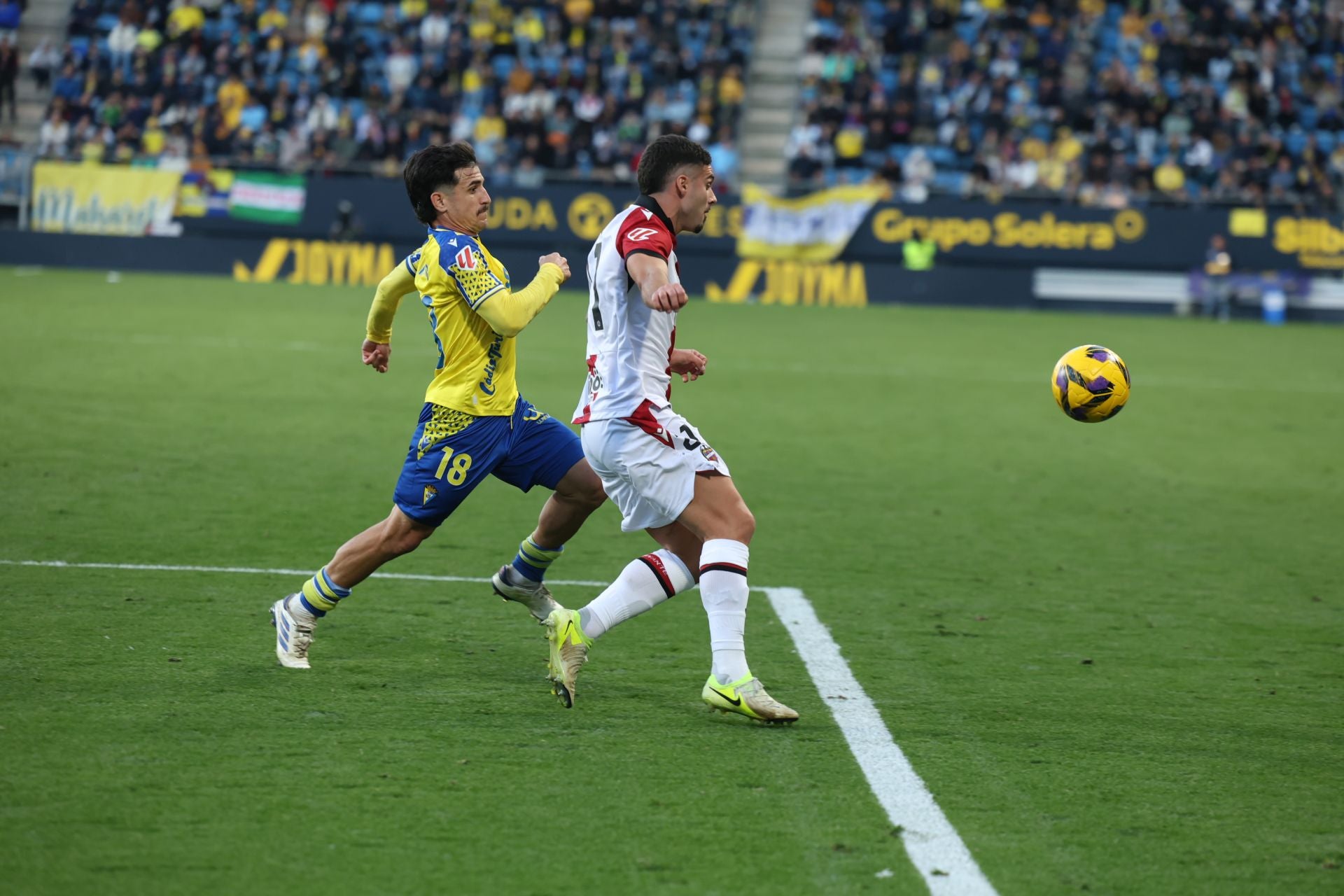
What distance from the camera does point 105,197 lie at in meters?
27.8

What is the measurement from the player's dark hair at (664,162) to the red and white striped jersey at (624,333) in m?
0.06

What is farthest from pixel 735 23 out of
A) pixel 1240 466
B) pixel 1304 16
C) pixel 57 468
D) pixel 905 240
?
pixel 57 468

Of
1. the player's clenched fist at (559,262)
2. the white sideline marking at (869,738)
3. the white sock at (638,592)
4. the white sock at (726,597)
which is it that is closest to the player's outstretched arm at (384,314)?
the player's clenched fist at (559,262)

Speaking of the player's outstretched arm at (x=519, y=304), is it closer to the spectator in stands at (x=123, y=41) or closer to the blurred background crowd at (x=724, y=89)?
the blurred background crowd at (x=724, y=89)

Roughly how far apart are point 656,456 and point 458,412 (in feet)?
3.24

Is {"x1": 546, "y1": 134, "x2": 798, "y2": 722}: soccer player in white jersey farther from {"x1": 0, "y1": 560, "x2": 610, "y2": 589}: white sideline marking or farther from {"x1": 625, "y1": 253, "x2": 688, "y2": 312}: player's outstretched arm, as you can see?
{"x1": 0, "y1": 560, "x2": 610, "y2": 589}: white sideline marking

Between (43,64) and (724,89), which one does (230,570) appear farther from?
(43,64)

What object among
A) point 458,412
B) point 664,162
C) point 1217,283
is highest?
point 664,162

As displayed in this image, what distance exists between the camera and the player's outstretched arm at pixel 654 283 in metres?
4.61

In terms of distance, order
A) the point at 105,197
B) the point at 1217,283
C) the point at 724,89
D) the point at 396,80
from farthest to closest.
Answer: the point at 724,89, the point at 396,80, the point at 105,197, the point at 1217,283

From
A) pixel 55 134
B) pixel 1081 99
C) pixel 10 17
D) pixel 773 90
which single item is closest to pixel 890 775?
pixel 1081 99

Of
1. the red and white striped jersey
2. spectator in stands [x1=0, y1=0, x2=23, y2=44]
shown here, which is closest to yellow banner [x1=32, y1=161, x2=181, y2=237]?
spectator in stands [x1=0, y1=0, x2=23, y2=44]

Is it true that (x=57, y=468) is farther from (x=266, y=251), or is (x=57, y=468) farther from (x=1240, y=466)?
(x=266, y=251)

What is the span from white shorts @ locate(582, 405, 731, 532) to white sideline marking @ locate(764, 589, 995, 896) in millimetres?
973
